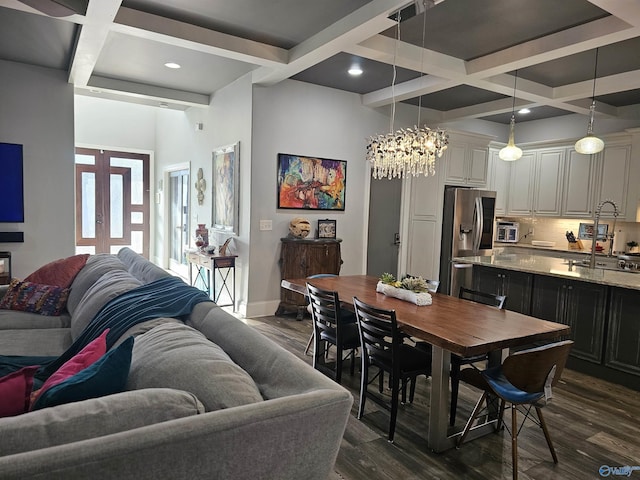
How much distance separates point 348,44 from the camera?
11.8ft

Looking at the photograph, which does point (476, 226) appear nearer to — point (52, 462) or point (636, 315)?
point (636, 315)

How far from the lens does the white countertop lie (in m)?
3.52

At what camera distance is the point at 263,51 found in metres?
4.10

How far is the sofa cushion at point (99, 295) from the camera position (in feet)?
8.09

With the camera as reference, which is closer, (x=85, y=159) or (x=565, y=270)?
(x=565, y=270)

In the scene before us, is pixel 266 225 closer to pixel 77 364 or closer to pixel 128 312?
pixel 128 312

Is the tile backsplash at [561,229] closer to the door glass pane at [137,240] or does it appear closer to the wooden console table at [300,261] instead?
the wooden console table at [300,261]

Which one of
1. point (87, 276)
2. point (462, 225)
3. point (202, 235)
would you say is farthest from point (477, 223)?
point (87, 276)

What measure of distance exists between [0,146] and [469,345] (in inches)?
211

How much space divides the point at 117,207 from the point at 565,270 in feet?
25.7

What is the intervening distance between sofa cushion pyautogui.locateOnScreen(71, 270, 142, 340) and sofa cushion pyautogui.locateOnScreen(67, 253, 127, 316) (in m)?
0.14

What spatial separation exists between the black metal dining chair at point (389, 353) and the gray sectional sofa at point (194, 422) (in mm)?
1077

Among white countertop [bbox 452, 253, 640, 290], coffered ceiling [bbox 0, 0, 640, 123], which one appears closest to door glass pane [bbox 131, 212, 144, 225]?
coffered ceiling [bbox 0, 0, 640, 123]

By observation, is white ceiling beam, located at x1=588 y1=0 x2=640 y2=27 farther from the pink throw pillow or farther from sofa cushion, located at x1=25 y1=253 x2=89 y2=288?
sofa cushion, located at x1=25 y1=253 x2=89 y2=288
